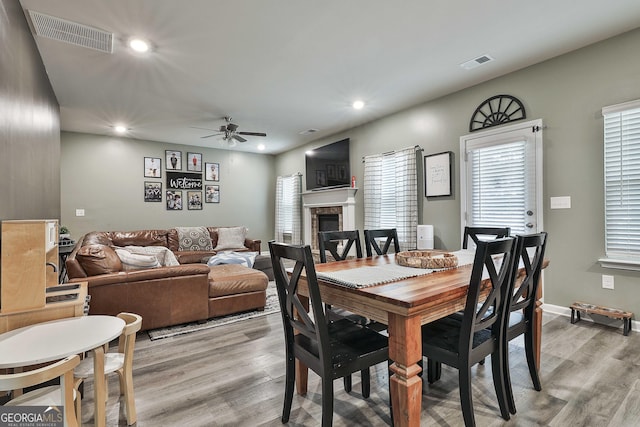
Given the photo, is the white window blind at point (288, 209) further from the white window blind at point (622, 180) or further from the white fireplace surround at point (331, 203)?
the white window blind at point (622, 180)

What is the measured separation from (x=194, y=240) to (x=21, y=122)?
13.4 feet

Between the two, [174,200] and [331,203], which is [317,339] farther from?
[174,200]

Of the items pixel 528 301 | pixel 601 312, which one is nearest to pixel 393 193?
pixel 601 312

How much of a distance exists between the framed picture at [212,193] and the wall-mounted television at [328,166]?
223 centimetres

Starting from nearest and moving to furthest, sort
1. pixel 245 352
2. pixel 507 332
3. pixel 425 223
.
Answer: pixel 507 332 < pixel 245 352 < pixel 425 223

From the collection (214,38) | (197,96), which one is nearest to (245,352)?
(214,38)

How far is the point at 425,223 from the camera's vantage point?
4582 mm

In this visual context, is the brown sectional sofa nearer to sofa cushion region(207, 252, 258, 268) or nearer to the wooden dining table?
sofa cushion region(207, 252, 258, 268)

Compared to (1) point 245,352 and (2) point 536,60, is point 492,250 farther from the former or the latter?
(2) point 536,60

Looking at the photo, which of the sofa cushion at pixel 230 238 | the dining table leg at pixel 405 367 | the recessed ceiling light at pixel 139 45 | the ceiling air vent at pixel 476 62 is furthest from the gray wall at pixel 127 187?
the dining table leg at pixel 405 367

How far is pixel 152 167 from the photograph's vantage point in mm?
6699

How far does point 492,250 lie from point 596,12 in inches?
102

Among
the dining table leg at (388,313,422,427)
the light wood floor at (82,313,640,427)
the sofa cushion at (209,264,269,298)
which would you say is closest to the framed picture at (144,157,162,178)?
the sofa cushion at (209,264,269,298)

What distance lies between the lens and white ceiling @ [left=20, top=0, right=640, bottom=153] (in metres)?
2.51
